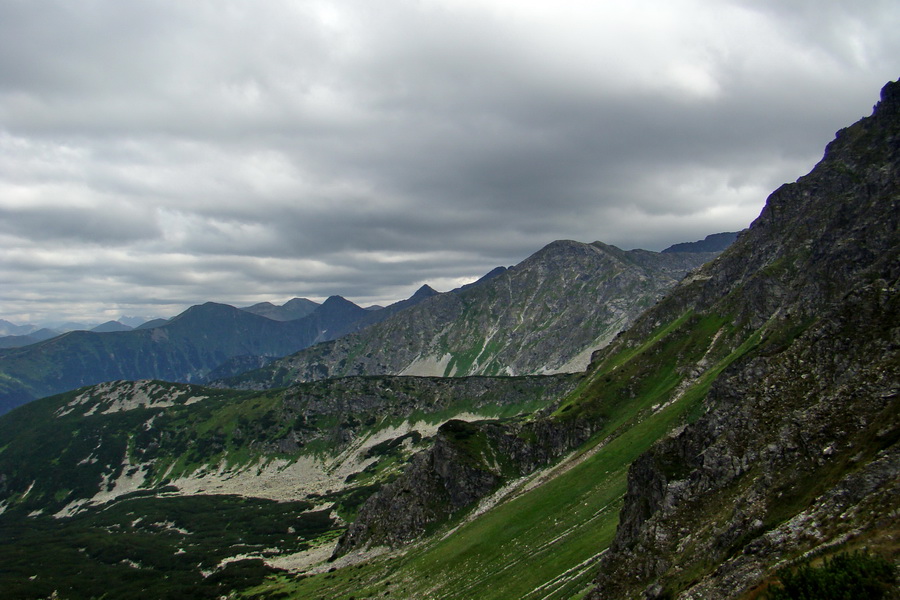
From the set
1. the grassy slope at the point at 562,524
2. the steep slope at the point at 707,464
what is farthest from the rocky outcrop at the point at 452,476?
the grassy slope at the point at 562,524

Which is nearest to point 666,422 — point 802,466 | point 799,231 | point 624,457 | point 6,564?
point 624,457

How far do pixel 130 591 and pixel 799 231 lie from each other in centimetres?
27203

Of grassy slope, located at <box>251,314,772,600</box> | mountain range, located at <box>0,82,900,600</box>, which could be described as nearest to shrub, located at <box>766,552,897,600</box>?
mountain range, located at <box>0,82,900,600</box>

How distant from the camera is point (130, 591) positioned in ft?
520

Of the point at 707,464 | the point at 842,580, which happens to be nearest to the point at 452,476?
the point at 707,464

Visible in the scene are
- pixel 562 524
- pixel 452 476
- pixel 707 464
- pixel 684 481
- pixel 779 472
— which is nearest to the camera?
pixel 779 472

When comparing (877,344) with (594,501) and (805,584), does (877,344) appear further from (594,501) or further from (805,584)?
(594,501)

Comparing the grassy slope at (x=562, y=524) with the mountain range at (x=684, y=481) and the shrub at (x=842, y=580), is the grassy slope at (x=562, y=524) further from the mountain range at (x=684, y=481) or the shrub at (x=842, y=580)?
the shrub at (x=842, y=580)

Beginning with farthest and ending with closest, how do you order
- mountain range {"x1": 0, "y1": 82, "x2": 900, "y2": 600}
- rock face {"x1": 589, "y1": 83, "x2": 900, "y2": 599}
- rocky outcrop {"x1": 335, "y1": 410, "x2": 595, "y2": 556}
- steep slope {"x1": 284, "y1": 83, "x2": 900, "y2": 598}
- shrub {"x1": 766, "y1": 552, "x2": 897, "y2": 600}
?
rocky outcrop {"x1": 335, "y1": 410, "x2": 595, "y2": 556} → steep slope {"x1": 284, "y1": 83, "x2": 900, "y2": 598} → mountain range {"x1": 0, "y1": 82, "x2": 900, "y2": 600} → rock face {"x1": 589, "y1": 83, "x2": 900, "y2": 599} → shrub {"x1": 766, "y1": 552, "x2": 897, "y2": 600}

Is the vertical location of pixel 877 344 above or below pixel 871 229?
below

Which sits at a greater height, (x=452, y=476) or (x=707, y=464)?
(x=707, y=464)

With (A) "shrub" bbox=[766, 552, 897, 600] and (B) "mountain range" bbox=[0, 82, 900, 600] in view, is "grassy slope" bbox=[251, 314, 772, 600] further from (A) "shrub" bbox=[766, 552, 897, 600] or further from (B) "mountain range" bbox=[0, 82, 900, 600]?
(A) "shrub" bbox=[766, 552, 897, 600]

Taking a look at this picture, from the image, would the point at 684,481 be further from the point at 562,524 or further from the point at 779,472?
the point at 562,524

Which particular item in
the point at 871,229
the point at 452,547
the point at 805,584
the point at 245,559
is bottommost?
the point at 245,559
